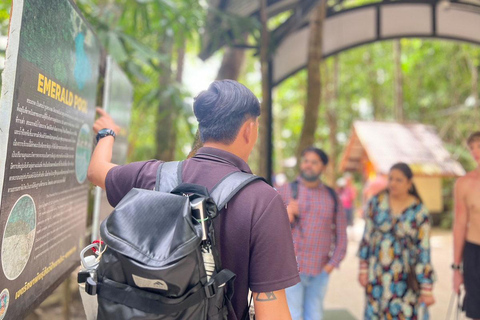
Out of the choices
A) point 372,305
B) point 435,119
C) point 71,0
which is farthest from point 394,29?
point 435,119

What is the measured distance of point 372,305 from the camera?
3.88 metres

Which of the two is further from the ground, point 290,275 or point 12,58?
point 12,58

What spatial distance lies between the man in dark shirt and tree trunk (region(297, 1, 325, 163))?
3.49m

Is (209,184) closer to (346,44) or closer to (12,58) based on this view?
(12,58)

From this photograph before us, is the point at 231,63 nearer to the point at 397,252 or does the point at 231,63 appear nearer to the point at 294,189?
the point at 294,189

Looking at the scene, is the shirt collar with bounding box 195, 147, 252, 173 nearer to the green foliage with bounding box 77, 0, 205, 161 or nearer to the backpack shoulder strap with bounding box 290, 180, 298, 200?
the green foliage with bounding box 77, 0, 205, 161

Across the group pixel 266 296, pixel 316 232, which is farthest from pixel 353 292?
pixel 266 296

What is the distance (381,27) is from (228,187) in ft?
15.9

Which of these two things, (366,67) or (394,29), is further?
(366,67)

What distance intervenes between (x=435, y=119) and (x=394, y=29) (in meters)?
13.8

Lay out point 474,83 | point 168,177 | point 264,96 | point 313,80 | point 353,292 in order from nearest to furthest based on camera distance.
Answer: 1. point 168,177
2. point 264,96
3. point 313,80
4. point 353,292
5. point 474,83

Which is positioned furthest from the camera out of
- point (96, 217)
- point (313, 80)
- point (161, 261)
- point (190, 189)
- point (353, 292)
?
point (353, 292)

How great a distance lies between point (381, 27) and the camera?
5.57m

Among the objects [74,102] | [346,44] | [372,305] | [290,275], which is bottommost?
[372,305]
